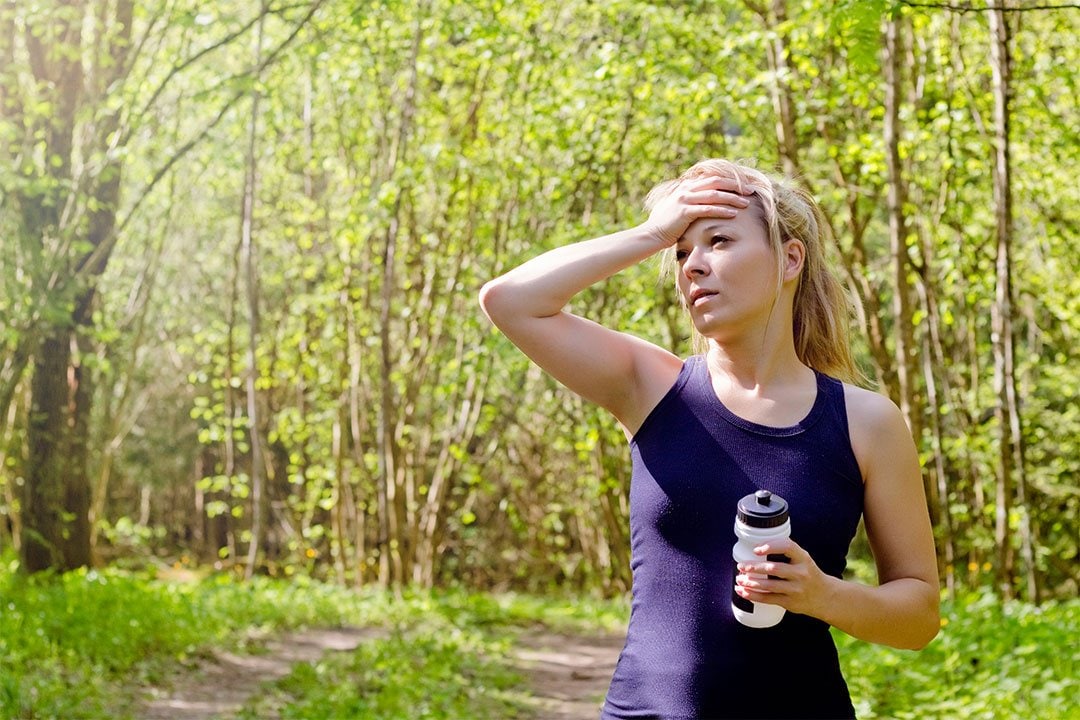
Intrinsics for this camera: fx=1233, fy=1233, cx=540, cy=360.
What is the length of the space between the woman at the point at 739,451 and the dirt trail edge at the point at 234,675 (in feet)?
19.0

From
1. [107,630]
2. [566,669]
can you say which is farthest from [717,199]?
[566,669]

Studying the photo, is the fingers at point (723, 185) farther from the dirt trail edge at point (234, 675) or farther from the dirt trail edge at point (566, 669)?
the dirt trail edge at point (566, 669)

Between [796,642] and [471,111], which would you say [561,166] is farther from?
[796,642]

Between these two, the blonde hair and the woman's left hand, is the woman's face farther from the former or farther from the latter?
the woman's left hand

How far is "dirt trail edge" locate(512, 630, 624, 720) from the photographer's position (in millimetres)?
8500

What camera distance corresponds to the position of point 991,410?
43.3ft

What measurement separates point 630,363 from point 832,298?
429 mm

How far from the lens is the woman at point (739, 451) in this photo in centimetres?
201

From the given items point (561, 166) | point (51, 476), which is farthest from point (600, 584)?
point (51, 476)

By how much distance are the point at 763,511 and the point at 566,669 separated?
353 inches

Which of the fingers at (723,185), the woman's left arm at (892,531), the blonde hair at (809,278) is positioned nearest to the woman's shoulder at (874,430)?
the woman's left arm at (892,531)

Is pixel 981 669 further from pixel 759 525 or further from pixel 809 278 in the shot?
pixel 759 525

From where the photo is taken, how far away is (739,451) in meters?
2.09

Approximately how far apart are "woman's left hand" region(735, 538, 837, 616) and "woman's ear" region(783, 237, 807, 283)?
0.61 m
